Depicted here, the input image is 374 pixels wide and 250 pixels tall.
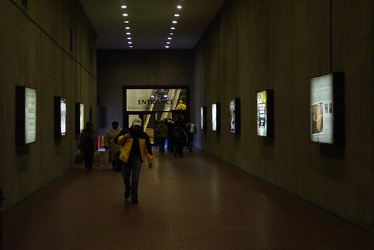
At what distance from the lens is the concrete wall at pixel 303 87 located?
313 inches

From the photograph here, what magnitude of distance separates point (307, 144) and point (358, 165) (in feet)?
8.43

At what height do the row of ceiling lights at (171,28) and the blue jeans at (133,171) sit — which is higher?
the row of ceiling lights at (171,28)

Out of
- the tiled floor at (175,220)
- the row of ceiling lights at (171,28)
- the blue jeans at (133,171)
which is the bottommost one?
the tiled floor at (175,220)

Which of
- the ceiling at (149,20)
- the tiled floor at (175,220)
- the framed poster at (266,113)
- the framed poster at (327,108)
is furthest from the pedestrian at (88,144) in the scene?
the framed poster at (327,108)

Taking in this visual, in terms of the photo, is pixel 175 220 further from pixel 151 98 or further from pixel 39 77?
pixel 151 98

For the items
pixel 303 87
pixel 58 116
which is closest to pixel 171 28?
pixel 58 116

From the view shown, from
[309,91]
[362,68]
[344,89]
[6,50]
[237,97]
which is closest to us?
[362,68]

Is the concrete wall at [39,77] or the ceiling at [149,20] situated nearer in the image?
the concrete wall at [39,77]

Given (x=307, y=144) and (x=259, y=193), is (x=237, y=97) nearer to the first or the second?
(x=259, y=193)

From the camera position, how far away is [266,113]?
13.7 m

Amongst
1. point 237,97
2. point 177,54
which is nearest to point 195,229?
point 237,97

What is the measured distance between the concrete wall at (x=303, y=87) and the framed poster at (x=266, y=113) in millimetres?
227

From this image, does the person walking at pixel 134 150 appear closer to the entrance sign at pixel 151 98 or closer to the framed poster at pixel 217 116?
the framed poster at pixel 217 116

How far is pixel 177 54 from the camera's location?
35.3 m
